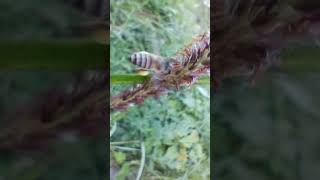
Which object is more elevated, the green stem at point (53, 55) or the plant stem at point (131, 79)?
the green stem at point (53, 55)

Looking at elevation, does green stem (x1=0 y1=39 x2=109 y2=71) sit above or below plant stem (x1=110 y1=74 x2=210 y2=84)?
above

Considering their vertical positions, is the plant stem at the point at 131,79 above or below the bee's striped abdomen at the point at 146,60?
below

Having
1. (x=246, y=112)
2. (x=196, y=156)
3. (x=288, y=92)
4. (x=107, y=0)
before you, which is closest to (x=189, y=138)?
(x=196, y=156)

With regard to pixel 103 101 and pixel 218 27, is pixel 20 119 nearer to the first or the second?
pixel 103 101
